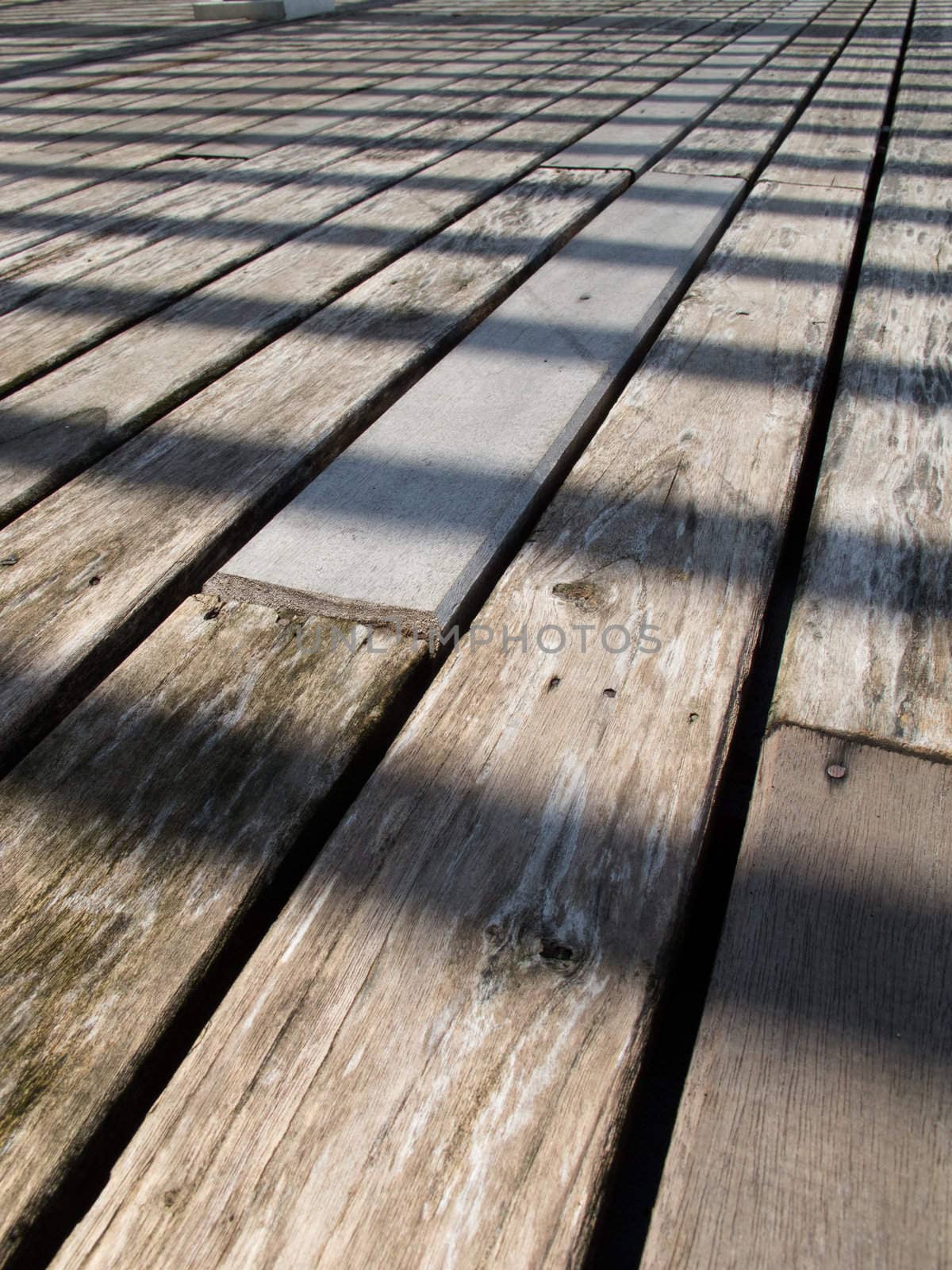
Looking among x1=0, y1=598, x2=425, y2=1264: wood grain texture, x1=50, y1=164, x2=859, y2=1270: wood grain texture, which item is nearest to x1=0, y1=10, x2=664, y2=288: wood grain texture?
x1=0, y1=598, x2=425, y2=1264: wood grain texture

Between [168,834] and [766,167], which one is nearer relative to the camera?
[168,834]

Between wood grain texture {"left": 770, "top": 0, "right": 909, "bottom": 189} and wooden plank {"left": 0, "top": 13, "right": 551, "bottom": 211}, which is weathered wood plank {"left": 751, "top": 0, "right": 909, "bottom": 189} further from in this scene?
wooden plank {"left": 0, "top": 13, "right": 551, "bottom": 211}

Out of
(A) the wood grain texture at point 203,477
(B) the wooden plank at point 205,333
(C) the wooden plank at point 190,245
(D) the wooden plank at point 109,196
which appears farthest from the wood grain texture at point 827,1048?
(D) the wooden plank at point 109,196

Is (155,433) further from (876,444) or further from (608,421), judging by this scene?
(876,444)

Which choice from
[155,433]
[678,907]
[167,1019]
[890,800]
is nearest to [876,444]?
[890,800]

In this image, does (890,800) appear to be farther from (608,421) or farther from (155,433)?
(155,433)

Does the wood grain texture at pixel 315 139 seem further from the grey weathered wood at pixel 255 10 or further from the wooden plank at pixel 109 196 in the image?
the grey weathered wood at pixel 255 10

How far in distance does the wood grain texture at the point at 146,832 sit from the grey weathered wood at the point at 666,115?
1724mm

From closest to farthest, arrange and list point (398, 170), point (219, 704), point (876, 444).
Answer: point (219, 704)
point (876, 444)
point (398, 170)

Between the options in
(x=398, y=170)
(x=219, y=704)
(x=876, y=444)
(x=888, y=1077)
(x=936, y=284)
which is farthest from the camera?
(x=398, y=170)

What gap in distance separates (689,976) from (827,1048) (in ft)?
0.49

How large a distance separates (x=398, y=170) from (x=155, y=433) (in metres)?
1.27

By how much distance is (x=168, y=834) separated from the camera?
713mm

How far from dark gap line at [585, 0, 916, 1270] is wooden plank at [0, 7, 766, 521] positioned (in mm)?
754
